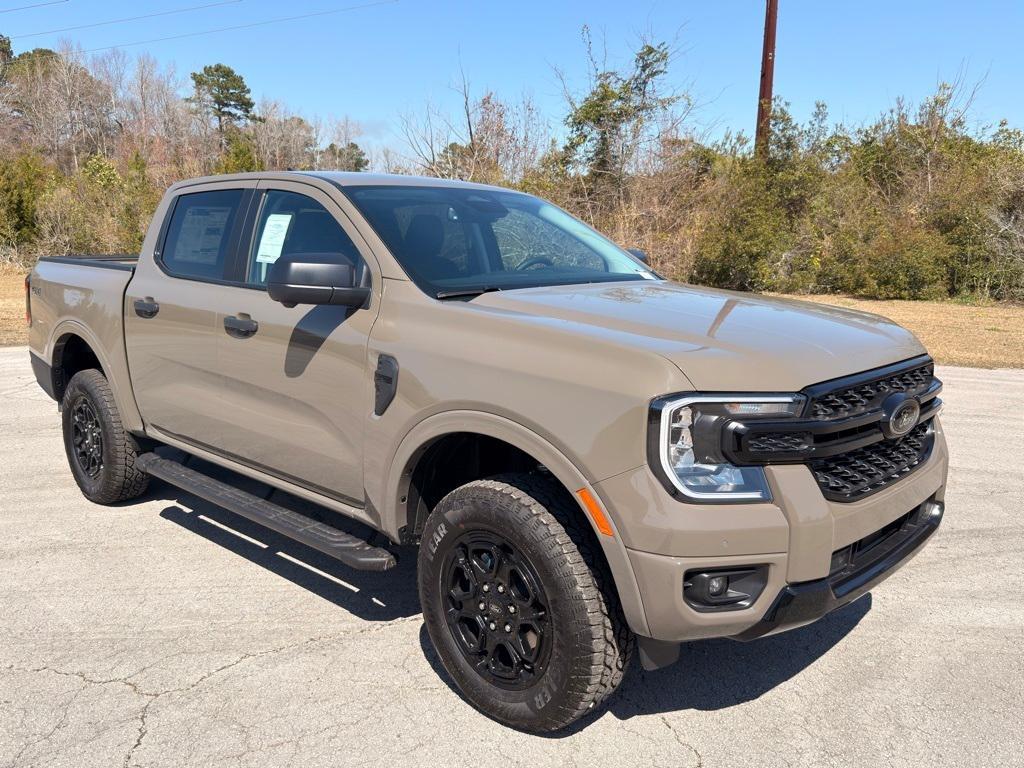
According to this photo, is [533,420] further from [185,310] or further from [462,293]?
[185,310]

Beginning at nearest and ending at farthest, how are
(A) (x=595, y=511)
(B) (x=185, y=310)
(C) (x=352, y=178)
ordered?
(A) (x=595, y=511) < (C) (x=352, y=178) < (B) (x=185, y=310)

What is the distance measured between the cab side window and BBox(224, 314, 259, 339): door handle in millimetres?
188

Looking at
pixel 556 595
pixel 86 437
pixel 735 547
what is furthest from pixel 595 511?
pixel 86 437

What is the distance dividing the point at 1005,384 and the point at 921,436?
7.35 metres

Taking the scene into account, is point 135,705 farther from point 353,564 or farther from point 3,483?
point 3,483

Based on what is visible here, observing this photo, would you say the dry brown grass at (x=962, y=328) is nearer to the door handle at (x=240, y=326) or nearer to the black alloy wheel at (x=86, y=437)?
the door handle at (x=240, y=326)

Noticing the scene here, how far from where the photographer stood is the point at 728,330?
116 inches

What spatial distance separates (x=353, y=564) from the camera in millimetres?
3402

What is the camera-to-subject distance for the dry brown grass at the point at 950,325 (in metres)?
11.4

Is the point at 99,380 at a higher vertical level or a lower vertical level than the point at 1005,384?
higher

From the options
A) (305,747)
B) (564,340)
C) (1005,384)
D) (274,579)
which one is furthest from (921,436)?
(1005,384)

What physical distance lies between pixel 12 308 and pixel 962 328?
616 inches

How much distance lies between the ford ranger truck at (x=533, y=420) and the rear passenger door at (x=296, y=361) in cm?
1

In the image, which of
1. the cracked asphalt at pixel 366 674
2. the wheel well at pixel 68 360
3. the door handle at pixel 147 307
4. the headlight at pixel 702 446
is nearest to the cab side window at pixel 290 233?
the door handle at pixel 147 307
